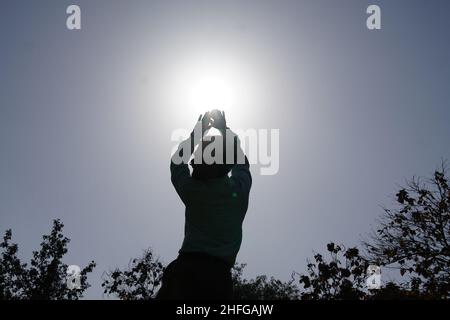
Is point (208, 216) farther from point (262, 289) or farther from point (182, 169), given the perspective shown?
point (262, 289)

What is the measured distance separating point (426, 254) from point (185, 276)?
43.3 ft

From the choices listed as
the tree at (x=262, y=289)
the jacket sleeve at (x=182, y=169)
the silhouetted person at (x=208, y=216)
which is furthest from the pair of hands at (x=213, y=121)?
the tree at (x=262, y=289)

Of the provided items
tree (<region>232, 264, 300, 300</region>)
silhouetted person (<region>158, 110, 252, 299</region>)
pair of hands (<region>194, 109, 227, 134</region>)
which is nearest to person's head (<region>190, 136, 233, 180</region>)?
silhouetted person (<region>158, 110, 252, 299</region>)

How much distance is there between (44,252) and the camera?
3019 centimetres

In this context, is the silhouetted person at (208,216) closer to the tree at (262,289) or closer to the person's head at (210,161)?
the person's head at (210,161)

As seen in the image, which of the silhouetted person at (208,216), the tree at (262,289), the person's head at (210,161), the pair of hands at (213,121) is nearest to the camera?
the silhouetted person at (208,216)

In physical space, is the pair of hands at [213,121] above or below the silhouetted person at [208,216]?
above

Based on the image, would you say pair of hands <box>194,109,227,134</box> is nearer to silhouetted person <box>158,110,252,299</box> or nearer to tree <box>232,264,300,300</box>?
silhouetted person <box>158,110,252,299</box>

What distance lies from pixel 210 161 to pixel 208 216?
0.43 m

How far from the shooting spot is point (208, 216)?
258cm

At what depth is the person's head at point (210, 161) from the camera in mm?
2600

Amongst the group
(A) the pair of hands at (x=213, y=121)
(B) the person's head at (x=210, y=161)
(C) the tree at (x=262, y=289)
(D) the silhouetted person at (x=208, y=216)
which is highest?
(A) the pair of hands at (x=213, y=121)

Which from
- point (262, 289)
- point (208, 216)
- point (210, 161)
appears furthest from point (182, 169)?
point (262, 289)
